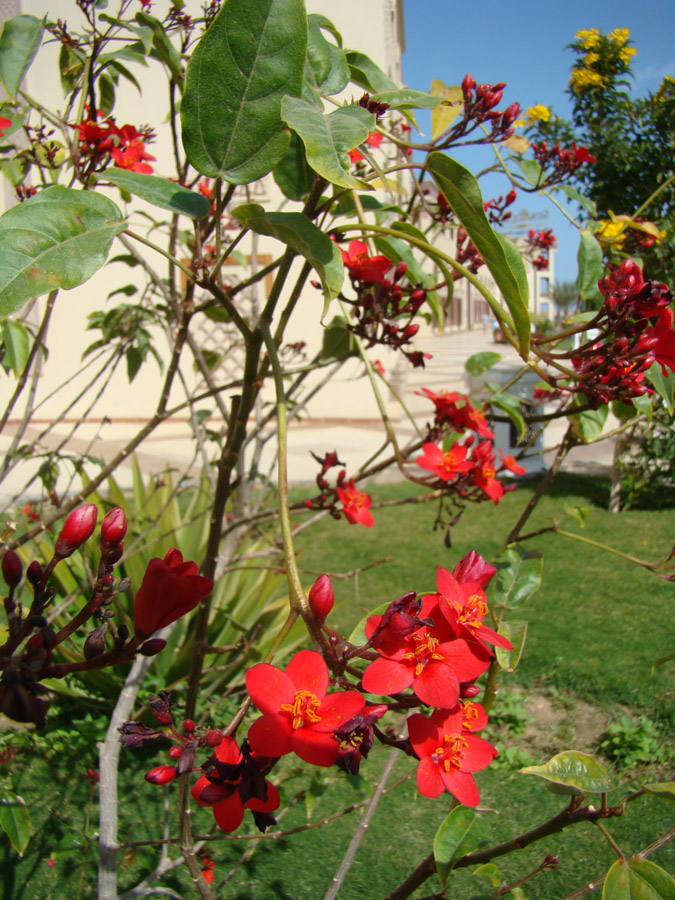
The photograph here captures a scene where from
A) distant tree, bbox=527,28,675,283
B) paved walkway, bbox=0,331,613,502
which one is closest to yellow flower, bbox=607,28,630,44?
distant tree, bbox=527,28,675,283

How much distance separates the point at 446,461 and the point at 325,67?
1.92 feet

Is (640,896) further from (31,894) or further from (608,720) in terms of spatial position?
(608,720)

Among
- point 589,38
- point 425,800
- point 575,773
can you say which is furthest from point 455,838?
point 589,38

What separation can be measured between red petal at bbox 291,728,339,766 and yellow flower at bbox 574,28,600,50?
3106 millimetres

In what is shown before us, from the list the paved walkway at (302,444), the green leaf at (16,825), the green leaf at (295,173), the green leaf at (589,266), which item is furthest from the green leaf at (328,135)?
the paved walkway at (302,444)

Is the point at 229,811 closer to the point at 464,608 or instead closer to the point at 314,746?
the point at 314,746

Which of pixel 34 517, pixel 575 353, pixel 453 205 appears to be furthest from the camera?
pixel 34 517

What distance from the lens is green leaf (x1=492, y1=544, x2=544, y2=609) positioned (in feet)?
2.44

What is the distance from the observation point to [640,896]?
1.55ft

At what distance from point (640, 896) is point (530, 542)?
10.1ft

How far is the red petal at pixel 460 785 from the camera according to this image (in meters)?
0.45

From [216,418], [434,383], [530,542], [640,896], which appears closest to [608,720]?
[530,542]

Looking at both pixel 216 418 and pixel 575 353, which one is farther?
pixel 216 418

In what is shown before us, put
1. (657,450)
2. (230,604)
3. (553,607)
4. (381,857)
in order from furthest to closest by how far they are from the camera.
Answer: (657,450) → (553,607) → (230,604) → (381,857)
